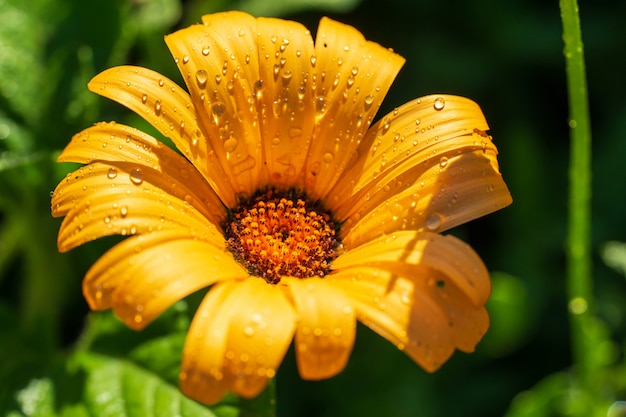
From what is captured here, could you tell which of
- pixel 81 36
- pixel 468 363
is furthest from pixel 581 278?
pixel 81 36

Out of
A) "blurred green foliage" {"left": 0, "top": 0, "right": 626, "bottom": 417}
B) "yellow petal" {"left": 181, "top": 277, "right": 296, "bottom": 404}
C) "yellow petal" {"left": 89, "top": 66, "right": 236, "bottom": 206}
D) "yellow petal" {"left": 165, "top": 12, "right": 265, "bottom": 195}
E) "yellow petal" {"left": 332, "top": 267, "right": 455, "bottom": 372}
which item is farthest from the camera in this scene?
"blurred green foliage" {"left": 0, "top": 0, "right": 626, "bottom": 417}

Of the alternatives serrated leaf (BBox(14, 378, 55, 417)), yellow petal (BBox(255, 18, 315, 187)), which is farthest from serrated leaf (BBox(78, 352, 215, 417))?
yellow petal (BBox(255, 18, 315, 187))

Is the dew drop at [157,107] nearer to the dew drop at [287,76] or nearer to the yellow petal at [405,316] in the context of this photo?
the dew drop at [287,76]

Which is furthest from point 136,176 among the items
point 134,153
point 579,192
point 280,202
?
point 579,192

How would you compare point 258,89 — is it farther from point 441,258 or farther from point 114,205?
point 441,258

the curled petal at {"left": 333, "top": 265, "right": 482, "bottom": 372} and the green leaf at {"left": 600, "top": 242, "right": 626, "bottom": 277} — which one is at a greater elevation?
the curled petal at {"left": 333, "top": 265, "right": 482, "bottom": 372}

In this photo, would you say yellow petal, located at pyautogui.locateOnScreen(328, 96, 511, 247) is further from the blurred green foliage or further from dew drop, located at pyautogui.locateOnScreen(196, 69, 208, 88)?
the blurred green foliage

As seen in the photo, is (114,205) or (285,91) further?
(285,91)
